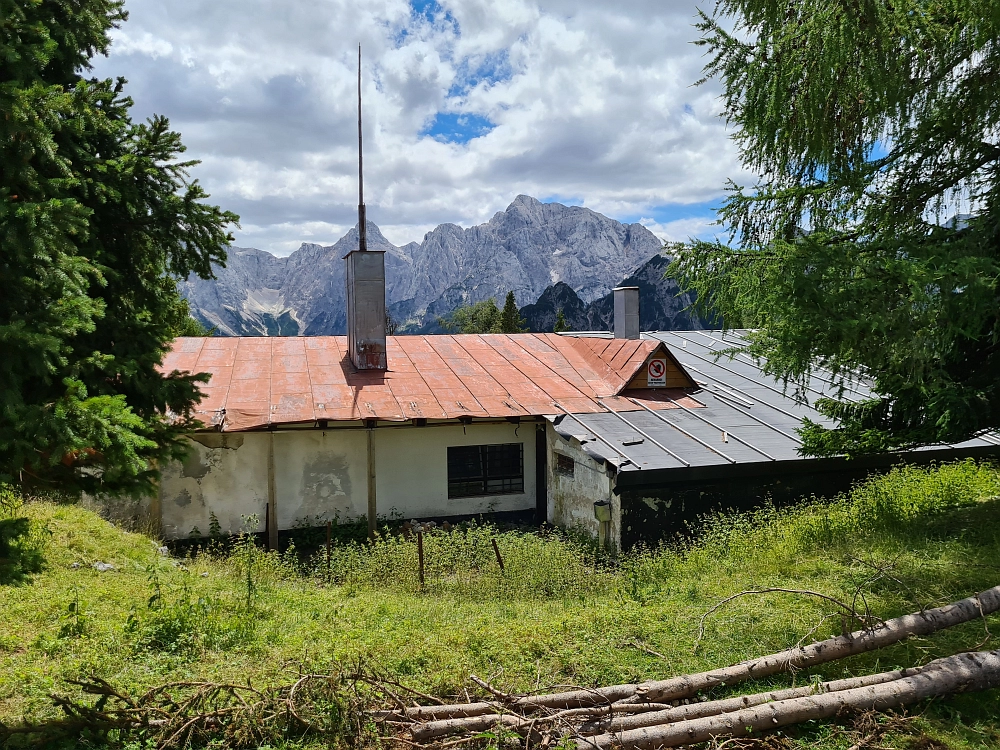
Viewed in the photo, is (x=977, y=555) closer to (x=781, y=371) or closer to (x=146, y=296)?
(x=781, y=371)

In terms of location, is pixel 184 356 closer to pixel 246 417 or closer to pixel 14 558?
pixel 246 417

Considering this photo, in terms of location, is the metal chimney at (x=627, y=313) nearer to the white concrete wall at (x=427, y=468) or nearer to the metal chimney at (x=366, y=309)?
the white concrete wall at (x=427, y=468)

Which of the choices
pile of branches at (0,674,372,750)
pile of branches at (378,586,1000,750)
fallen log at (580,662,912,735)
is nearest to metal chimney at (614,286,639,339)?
pile of branches at (378,586,1000,750)

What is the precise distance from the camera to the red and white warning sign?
15938mm

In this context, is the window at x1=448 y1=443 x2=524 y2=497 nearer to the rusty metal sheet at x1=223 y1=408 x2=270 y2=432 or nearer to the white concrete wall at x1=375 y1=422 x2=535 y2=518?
the white concrete wall at x1=375 y1=422 x2=535 y2=518

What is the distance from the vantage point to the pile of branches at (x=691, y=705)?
4.65 m

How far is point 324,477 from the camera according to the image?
1370 cm

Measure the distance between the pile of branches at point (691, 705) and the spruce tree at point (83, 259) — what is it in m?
2.97

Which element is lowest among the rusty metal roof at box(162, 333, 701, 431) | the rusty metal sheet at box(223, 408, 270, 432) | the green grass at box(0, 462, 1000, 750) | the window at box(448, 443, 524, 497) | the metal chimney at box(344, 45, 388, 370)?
the green grass at box(0, 462, 1000, 750)

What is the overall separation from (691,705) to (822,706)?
97 cm

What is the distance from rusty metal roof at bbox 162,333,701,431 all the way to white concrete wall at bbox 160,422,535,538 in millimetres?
540

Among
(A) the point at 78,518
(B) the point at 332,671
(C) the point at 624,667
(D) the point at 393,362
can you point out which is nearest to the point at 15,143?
(B) the point at 332,671

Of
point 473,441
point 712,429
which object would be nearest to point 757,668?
point 712,429

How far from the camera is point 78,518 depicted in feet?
33.9
